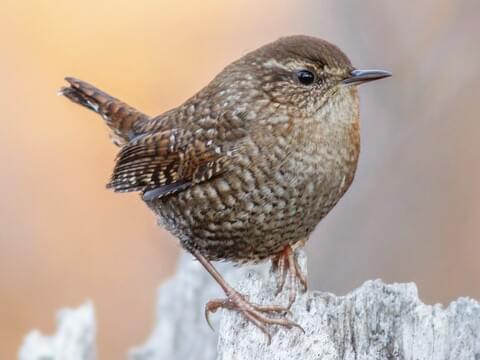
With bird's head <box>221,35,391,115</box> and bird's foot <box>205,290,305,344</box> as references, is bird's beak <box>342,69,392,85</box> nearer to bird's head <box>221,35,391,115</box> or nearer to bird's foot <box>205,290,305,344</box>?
bird's head <box>221,35,391,115</box>

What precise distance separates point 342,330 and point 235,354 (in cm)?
35

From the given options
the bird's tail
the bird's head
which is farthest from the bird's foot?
the bird's tail

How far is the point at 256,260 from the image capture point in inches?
184

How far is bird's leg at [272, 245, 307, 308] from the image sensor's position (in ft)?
14.0

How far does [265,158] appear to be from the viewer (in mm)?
4348

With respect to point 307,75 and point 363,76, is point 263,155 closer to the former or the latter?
point 307,75

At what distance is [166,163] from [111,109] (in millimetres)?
792

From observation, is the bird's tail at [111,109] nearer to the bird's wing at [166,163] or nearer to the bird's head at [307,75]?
the bird's wing at [166,163]

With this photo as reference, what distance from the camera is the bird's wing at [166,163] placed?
4555 millimetres

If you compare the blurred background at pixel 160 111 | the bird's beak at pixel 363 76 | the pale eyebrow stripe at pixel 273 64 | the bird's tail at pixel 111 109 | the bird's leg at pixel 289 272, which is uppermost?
the blurred background at pixel 160 111

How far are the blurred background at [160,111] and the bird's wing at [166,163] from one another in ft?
5.73

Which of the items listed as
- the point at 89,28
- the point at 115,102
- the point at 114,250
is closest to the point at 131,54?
the point at 89,28

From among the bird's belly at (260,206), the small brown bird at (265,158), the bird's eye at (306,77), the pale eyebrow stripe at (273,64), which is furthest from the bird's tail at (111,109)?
the bird's eye at (306,77)

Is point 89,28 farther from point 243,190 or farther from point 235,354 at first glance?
point 235,354
